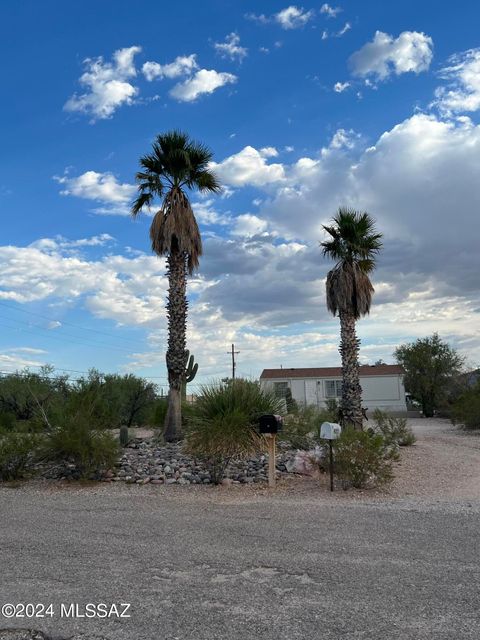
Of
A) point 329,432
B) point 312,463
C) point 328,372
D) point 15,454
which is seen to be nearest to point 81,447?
point 15,454

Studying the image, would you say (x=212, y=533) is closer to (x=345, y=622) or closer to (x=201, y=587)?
(x=201, y=587)

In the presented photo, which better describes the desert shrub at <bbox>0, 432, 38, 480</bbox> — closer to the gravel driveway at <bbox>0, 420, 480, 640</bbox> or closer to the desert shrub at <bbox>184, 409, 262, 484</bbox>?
the gravel driveway at <bbox>0, 420, 480, 640</bbox>

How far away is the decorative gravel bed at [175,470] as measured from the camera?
1100cm

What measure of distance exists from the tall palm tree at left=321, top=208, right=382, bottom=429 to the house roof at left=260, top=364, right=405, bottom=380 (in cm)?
3093

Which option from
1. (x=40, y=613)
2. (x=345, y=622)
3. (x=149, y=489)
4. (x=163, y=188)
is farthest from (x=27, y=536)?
(x=163, y=188)

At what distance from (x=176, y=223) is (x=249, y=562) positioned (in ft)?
41.4

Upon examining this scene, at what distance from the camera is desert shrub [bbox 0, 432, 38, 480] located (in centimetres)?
1116

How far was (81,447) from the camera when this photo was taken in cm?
1081

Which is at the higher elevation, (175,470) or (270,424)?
(270,424)

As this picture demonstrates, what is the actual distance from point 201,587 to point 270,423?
5.24 m

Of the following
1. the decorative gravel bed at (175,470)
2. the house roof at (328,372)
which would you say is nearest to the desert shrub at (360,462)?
the decorative gravel bed at (175,470)

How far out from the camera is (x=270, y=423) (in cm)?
1012

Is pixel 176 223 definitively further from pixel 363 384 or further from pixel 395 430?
pixel 363 384

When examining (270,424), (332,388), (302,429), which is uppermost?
(332,388)
